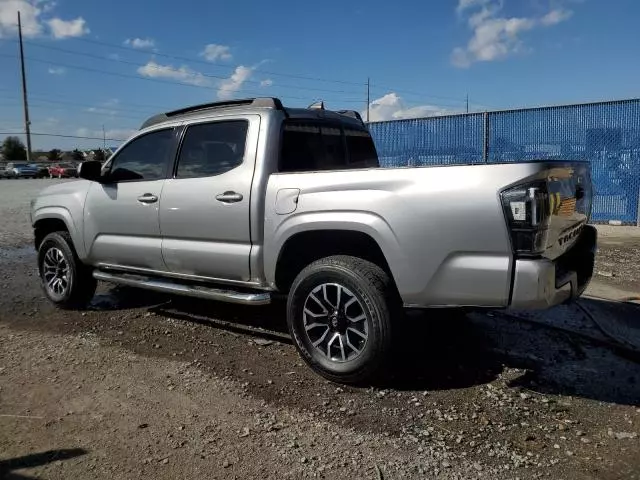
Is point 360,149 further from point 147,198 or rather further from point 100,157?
point 100,157

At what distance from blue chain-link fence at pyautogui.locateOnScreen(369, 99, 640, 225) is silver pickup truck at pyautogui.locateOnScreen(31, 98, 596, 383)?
8.10m

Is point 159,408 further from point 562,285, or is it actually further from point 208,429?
point 562,285

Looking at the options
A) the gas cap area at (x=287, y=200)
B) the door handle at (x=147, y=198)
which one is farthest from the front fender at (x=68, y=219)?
the gas cap area at (x=287, y=200)

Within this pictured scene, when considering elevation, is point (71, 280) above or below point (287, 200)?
below

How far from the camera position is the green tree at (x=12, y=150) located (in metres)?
81.6

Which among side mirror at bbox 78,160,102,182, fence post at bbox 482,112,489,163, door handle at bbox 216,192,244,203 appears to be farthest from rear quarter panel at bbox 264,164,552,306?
fence post at bbox 482,112,489,163

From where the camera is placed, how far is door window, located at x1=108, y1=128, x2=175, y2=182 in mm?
5074

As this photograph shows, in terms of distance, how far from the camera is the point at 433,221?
3367 mm

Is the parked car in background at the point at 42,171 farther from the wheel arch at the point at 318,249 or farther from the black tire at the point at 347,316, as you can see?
the black tire at the point at 347,316

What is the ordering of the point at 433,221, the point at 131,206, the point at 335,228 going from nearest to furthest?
1. the point at 433,221
2. the point at 335,228
3. the point at 131,206

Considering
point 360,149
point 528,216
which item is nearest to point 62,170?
point 360,149

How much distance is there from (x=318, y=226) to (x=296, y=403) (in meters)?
1.19

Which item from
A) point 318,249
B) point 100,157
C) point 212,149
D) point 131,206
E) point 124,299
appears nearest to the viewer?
point 318,249

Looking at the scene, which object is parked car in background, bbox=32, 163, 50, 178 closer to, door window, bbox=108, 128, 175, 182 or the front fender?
the front fender
